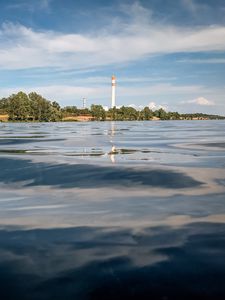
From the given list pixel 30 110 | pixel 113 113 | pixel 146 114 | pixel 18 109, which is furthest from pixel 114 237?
pixel 146 114

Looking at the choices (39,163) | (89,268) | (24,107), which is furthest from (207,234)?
(24,107)

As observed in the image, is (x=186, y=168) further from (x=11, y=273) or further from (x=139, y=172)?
(x=11, y=273)

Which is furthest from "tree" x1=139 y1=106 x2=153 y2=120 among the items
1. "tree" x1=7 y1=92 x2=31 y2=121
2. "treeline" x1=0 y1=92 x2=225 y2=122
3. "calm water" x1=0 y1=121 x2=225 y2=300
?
"calm water" x1=0 y1=121 x2=225 y2=300

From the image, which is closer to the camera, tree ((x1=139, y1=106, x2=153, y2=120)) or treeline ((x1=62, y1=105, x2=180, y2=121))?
treeline ((x1=62, y1=105, x2=180, y2=121))

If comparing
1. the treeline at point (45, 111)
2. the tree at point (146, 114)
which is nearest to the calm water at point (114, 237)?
the treeline at point (45, 111)

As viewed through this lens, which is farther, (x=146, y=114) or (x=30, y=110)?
(x=146, y=114)

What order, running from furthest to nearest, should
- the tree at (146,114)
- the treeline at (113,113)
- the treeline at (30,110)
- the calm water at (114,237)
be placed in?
the tree at (146,114) → the treeline at (113,113) → the treeline at (30,110) → the calm water at (114,237)

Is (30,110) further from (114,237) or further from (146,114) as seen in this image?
(114,237)

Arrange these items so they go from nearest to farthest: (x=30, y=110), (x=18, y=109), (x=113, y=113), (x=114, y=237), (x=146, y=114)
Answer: (x=114, y=237)
(x=18, y=109)
(x=30, y=110)
(x=113, y=113)
(x=146, y=114)

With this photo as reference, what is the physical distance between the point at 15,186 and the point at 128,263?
449 centimetres

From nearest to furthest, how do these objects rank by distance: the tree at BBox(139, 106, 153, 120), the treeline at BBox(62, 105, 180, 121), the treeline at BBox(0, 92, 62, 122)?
A: the treeline at BBox(0, 92, 62, 122) → the treeline at BBox(62, 105, 180, 121) → the tree at BBox(139, 106, 153, 120)

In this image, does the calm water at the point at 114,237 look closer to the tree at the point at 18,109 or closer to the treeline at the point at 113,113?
the tree at the point at 18,109

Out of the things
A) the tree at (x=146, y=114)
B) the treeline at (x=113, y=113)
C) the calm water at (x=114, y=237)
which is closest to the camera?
the calm water at (x=114, y=237)

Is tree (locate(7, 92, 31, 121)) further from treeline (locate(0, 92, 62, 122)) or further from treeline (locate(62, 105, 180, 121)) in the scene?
treeline (locate(62, 105, 180, 121))
